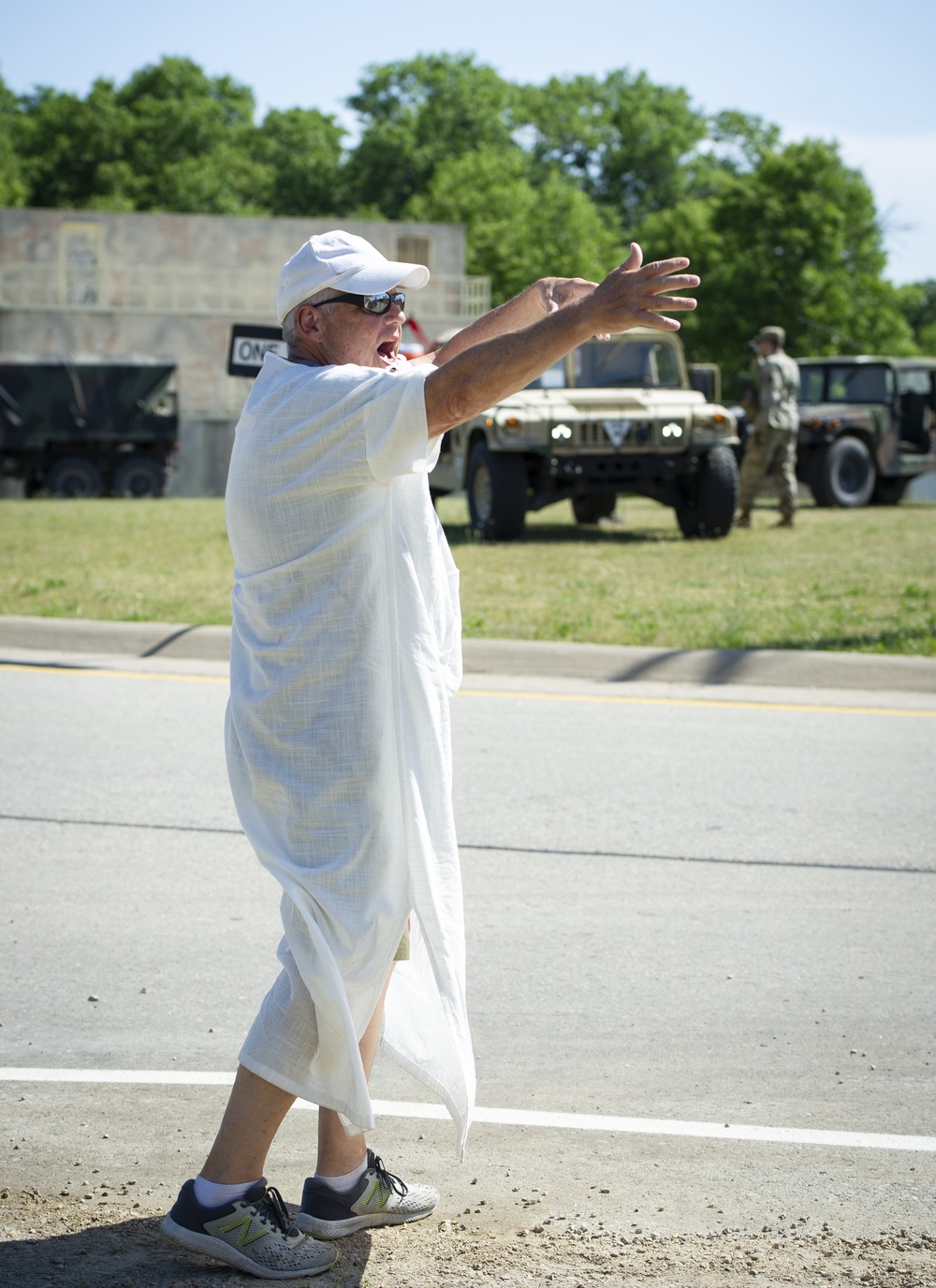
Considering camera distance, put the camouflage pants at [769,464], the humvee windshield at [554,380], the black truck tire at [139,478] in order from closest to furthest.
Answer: the humvee windshield at [554,380]
the camouflage pants at [769,464]
the black truck tire at [139,478]

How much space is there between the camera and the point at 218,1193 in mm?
2740

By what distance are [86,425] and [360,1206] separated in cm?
2934

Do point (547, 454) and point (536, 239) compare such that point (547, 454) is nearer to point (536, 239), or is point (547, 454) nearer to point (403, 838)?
point (403, 838)

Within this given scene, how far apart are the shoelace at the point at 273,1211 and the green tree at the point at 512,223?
61.8 metres

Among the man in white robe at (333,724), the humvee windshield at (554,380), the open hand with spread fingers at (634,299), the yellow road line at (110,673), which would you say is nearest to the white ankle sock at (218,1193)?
the man in white robe at (333,724)

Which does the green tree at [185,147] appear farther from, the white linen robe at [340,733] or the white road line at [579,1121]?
the white linen robe at [340,733]

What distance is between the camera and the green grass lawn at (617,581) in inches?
399

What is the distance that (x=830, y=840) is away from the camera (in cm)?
587

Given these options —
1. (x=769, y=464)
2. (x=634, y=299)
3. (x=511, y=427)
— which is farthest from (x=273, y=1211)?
(x=769, y=464)

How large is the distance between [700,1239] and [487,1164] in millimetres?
532

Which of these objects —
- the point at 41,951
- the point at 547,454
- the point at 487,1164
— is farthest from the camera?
the point at 547,454

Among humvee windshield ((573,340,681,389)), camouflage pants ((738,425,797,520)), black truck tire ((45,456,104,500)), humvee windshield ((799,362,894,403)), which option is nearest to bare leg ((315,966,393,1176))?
humvee windshield ((573,340,681,389))

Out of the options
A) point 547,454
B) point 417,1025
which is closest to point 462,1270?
point 417,1025

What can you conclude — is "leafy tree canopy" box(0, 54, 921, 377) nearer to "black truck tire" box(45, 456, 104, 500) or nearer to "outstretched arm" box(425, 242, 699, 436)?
"black truck tire" box(45, 456, 104, 500)
